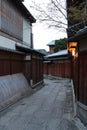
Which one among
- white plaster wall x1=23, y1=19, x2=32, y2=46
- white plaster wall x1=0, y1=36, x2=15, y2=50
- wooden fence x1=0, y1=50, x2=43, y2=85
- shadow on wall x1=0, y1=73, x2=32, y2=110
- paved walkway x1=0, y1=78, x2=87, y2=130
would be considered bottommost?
paved walkway x1=0, y1=78, x2=87, y2=130

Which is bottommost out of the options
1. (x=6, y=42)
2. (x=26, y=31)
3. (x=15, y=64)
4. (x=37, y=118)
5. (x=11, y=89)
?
(x=37, y=118)

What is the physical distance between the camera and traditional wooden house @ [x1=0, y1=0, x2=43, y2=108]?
13334 mm

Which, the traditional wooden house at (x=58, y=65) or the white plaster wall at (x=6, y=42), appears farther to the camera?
the traditional wooden house at (x=58, y=65)

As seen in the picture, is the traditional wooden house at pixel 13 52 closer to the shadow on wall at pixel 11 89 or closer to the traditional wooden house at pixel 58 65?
the shadow on wall at pixel 11 89

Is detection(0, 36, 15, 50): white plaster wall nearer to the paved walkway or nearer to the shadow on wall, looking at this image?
the shadow on wall

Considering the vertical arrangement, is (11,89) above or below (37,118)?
above

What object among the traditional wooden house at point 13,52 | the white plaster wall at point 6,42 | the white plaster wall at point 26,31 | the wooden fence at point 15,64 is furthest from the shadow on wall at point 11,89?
the white plaster wall at point 26,31

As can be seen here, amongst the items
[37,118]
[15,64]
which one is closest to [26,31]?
[15,64]

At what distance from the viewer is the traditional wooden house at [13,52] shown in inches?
525

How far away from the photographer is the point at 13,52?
15148 mm

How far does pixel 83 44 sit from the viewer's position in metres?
8.29

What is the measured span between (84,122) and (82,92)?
1.05 metres

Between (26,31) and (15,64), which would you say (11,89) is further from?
(26,31)

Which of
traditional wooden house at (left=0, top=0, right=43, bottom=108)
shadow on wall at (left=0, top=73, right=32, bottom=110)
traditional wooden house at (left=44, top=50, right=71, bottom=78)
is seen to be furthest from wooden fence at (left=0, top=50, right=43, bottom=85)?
traditional wooden house at (left=44, top=50, right=71, bottom=78)
